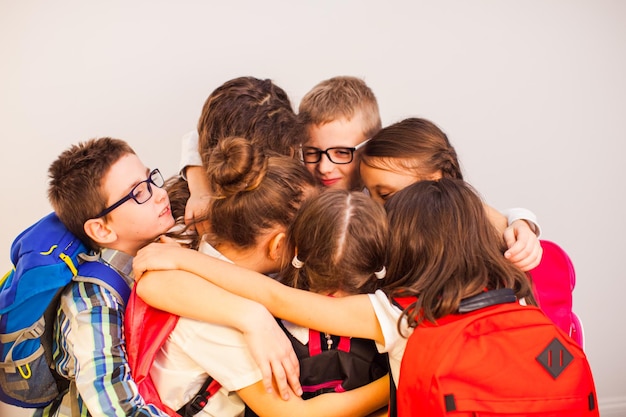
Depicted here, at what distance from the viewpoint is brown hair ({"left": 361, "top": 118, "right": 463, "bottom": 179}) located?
61.0 inches

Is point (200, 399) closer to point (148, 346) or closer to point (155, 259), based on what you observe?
point (148, 346)

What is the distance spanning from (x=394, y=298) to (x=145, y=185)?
0.60m

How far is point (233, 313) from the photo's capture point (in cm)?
119

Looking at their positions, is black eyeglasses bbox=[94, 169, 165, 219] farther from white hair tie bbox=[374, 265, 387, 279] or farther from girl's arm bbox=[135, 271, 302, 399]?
white hair tie bbox=[374, 265, 387, 279]

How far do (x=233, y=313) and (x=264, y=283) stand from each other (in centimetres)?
9

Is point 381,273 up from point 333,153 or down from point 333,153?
down

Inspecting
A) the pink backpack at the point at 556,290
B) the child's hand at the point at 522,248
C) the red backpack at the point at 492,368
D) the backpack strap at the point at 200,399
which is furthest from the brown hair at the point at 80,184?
the pink backpack at the point at 556,290

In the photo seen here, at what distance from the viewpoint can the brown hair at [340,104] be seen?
5.47 feet

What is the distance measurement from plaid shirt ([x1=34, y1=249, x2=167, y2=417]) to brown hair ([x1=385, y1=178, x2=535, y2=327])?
53 centimetres

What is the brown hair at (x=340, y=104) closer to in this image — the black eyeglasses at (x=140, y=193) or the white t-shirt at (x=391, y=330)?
the black eyeglasses at (x=140, y=193)

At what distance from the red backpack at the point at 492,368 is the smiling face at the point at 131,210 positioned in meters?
0.63

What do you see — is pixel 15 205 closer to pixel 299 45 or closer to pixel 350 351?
pixel 299 45

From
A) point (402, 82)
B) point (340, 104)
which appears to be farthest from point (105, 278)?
point (402, 82)

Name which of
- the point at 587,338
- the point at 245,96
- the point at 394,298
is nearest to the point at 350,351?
the point at 394,298
